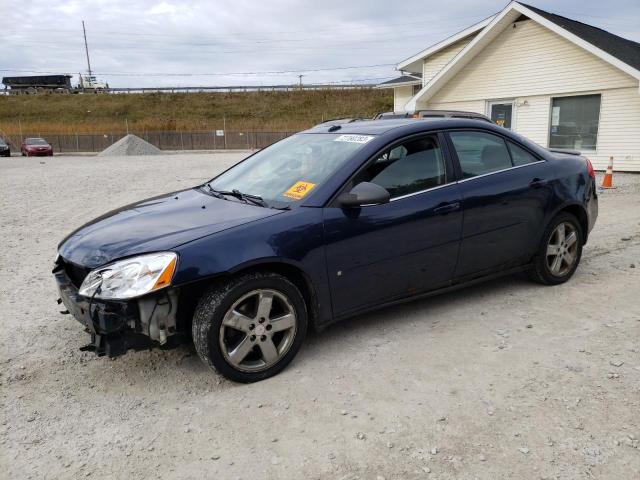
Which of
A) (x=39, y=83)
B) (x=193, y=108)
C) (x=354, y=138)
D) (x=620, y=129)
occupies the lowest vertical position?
(x=620, y=129)

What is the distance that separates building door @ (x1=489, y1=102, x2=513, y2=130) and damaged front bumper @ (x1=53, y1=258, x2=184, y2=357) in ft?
55.8

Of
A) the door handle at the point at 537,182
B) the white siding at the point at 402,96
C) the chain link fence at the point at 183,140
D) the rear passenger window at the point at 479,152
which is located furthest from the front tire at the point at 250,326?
the chain link fence at the point at 183,140

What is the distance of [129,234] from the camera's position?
338 centimetres

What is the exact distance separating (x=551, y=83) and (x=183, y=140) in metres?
40.4

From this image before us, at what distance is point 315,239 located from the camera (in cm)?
341

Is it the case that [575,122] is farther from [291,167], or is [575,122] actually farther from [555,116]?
[291,167]

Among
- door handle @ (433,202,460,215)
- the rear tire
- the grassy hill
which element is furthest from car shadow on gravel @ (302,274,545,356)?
the grassy hill

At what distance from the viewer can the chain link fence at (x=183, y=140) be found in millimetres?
48844

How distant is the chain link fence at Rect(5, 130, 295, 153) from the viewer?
48844 millimetres

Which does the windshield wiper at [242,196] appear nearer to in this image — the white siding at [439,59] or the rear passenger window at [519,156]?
the rear passenger window at [519,156]

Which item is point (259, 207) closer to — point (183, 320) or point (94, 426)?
point (183, 320)

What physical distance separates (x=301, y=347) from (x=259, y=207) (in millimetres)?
1080

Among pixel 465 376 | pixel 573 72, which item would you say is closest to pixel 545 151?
pixel 465 376

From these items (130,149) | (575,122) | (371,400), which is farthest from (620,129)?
(130,149)
